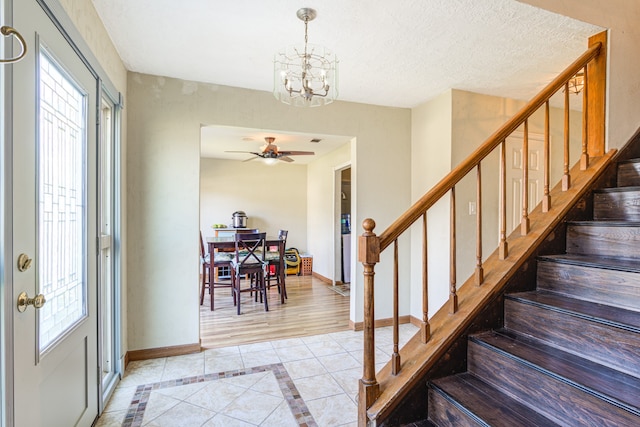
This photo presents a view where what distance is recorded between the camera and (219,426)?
201cm

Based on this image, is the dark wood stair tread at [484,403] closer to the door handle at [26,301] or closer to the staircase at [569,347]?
the staircase at [569,347]

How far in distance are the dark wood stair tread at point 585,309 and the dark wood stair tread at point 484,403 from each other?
0.46 meters

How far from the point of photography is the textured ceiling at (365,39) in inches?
80.0

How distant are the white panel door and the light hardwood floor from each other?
216cm

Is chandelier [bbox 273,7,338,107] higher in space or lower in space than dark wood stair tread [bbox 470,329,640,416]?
higher

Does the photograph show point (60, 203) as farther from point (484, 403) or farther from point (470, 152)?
point (470, 152)

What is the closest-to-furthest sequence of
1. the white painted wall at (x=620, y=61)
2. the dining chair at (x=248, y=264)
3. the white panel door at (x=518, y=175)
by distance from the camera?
the white painted wall at (x=620, y=61) → the white panel door at (x=518, y=175) → the dining chair at (x=248, y=264)

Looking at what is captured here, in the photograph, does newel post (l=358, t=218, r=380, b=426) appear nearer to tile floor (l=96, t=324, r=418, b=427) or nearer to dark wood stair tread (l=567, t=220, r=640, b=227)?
tile floor (l=96, t=324, r=418, b=427)

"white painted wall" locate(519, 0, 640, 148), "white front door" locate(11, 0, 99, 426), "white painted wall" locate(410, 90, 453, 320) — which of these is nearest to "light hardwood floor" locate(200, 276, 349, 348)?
"white painted wall" locate(410, 90, 453, 320)

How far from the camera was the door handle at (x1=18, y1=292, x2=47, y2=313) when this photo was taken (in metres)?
1.19

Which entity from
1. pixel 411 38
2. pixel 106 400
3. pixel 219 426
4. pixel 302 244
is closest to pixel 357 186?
pixel 411 38

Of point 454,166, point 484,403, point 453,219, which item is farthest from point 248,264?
point 484,403

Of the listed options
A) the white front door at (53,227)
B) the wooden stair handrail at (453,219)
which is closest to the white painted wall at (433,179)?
the wooden stair handrail at (453,219)

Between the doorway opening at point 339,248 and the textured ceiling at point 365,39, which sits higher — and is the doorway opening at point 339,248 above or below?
below
